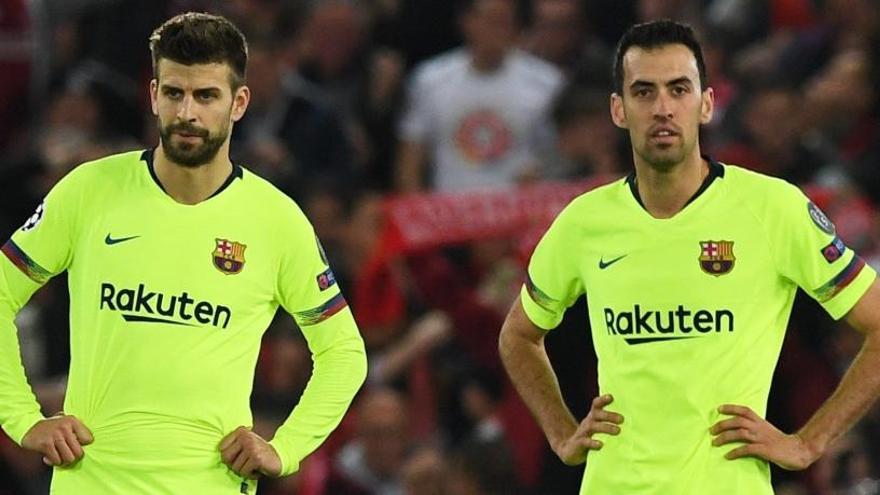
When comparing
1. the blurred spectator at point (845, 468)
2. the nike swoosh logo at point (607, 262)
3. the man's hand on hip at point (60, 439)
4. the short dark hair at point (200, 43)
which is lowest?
the blurred spectator at point (845, 468)

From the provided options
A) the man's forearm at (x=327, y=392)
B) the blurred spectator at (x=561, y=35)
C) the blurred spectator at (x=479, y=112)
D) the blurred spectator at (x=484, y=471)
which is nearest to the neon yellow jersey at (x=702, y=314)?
the man's forearm at (x=327, y=392)

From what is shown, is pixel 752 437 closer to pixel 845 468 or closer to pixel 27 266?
pixel 27 266

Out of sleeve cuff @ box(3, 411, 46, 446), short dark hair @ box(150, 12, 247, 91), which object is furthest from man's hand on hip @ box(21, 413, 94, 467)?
short dark hair @ box(150, 12, 247, 91)

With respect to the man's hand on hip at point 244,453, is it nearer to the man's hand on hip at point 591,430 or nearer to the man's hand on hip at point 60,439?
the man's hand on hip at point 60,439

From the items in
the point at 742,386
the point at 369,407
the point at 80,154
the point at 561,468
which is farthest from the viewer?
the point at 80,154

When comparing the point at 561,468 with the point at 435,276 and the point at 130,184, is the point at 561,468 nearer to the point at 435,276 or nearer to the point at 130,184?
the point at 435,276

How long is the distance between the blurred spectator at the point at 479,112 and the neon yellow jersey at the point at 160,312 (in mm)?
4742

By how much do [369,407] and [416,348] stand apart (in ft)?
1.77

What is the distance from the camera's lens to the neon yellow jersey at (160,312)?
673cm

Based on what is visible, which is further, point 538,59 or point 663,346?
point 538,59

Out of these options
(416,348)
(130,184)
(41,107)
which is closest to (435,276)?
(416,348)

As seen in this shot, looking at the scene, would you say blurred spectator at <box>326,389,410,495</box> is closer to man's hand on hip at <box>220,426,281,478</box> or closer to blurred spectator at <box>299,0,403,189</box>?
blurred spectator at <box>299,0,403,189</box>

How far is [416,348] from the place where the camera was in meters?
10.9

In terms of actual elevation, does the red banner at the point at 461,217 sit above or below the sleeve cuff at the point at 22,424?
above
